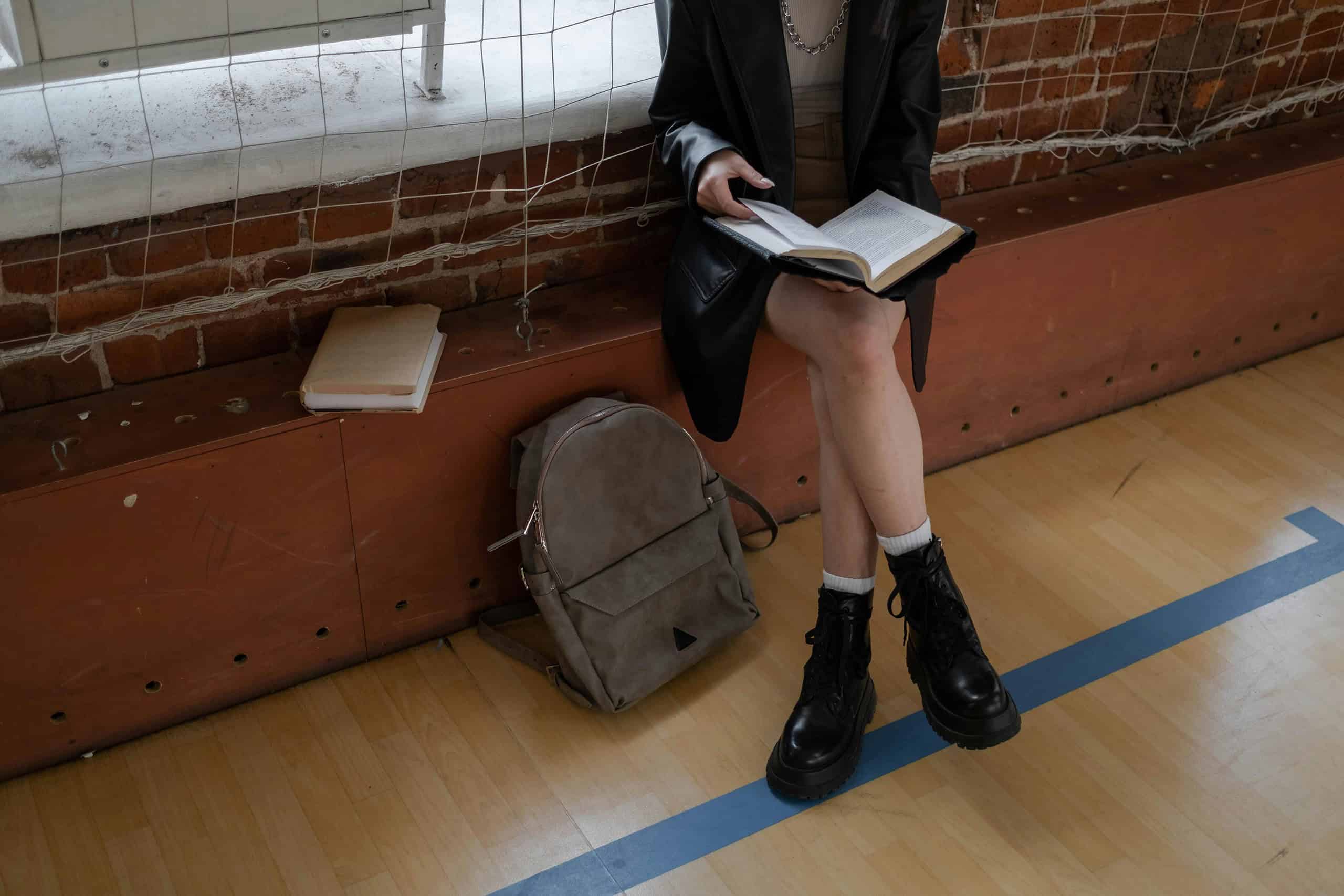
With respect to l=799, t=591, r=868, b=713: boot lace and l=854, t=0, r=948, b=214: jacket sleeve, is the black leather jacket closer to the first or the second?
l=854, t=0, r=948, b=214: jacket sleeve

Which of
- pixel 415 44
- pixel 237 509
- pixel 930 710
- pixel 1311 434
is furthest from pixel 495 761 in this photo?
pixel 1311 434

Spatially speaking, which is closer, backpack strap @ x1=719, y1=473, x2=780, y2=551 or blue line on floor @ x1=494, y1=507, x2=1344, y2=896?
blue line on floor @ x1=494, y1=507, x2=1344, y2=896

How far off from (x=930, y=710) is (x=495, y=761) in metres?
0.60

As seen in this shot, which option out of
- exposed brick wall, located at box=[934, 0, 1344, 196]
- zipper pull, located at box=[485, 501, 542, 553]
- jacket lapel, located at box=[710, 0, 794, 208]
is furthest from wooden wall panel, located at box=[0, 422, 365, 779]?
exposed brick wall, located at box=[934, 0, 1344, 196]

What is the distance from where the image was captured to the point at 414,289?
6.08 feet

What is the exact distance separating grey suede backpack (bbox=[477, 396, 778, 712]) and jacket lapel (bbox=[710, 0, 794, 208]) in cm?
41

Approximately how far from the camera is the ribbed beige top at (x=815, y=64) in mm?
1784

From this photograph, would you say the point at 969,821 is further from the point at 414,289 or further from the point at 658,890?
the point at 414,289

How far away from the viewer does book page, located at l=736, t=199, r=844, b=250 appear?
1.51 m

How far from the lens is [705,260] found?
5.83 ft

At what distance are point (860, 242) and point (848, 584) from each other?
1.53 ft

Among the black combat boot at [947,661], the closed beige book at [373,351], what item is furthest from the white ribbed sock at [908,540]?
the closed beige book at [373,351]

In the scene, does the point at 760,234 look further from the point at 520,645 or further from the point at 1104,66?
the point at 1104,66

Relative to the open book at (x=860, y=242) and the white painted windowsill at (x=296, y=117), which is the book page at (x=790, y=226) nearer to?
the open book at (x=860, y=242)
